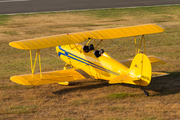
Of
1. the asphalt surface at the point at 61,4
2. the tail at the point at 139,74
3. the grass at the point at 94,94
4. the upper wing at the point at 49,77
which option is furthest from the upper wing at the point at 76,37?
the asphalt surface at the point at 61,4

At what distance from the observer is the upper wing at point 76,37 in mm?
11867

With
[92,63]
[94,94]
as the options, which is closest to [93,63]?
[92,63]

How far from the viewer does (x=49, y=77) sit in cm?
1345

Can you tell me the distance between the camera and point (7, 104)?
12.4m

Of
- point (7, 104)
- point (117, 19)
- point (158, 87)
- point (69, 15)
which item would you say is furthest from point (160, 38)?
point (7, 104)

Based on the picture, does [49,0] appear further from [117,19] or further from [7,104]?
[7,104]

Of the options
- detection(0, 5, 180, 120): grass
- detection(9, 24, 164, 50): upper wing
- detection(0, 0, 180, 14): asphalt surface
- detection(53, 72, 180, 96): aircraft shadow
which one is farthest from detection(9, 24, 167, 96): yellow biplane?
detection(0, 0, 180, 14): asphalt surface

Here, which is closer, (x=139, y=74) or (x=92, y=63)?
(x=139, y=74)

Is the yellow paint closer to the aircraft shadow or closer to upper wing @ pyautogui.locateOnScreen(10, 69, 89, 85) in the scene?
upper wing @ pyautogui.locateOnScreen(10, 69, 89, 85)

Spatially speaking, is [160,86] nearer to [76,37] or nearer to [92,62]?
[92,62]

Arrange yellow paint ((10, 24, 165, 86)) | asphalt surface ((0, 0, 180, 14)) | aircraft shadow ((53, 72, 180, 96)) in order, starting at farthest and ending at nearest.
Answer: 1. asphalt surface ((0, 0, 180, 14))
2. aircraft shadow ((53, 72, 180, 96))
3. yellow paint ((10, 24, 165, 86))

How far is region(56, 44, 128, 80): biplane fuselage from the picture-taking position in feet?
42.7

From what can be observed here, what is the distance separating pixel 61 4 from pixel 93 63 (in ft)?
75.5

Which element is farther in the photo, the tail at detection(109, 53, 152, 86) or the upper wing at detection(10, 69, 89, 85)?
the upper wing at detection(10, 69, 89, 85)
